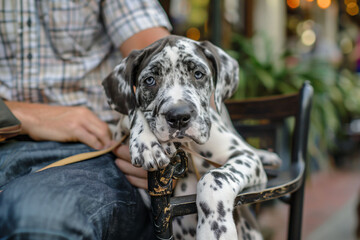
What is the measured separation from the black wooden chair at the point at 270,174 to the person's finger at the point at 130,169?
27 cm

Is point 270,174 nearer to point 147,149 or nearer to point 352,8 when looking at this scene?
point 147,149

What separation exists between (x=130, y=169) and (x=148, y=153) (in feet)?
0.98

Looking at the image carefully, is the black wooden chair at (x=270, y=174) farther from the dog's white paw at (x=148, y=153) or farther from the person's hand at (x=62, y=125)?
the person's hand at (x=62, y=125)

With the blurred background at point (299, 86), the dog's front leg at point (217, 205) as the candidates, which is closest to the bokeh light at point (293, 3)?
the blurred background at point (299, 86)

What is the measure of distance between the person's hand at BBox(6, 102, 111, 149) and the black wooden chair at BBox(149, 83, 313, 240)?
1.83 feet

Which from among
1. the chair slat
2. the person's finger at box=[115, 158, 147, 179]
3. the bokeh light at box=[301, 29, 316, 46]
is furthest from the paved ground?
the bokeh light at box=[301, 29, 316, 46]

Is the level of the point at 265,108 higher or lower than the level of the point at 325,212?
higher

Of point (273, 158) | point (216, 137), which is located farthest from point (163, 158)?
point (273, 158)

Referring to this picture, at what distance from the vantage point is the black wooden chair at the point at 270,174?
44.6 inches

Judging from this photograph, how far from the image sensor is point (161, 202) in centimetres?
113

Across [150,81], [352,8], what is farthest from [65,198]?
[352,8]

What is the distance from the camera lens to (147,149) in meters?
1.19

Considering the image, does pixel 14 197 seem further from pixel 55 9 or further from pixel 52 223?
pixel 55 9

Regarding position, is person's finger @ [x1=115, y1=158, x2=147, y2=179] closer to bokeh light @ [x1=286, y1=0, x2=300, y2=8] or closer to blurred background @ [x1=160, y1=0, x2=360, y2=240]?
blurred background @ [x1=160, y1=0, x2=360, y2=240]
